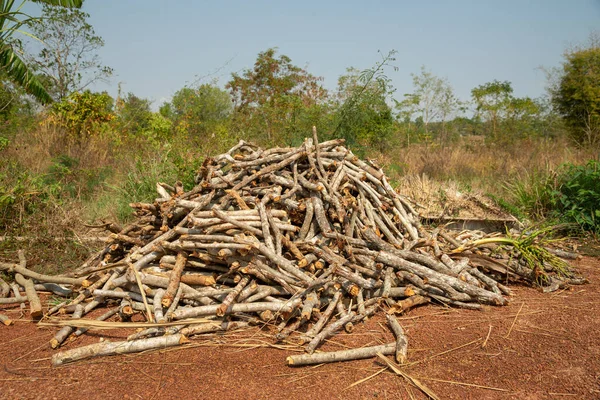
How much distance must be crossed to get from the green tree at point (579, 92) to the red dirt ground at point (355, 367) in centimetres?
1249

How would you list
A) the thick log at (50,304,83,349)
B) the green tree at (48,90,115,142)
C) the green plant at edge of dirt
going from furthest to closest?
the green tree at (48,90,115,142), the green plant at edge of dirt, the thick log at (50,304,83,349)

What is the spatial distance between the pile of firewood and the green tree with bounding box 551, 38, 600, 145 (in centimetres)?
1136

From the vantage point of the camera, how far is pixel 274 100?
1118 cm

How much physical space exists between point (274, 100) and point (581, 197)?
7.01 m

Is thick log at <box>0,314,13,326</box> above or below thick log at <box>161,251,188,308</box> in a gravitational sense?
below

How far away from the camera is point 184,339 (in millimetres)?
3232

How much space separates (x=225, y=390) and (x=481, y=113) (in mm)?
18061

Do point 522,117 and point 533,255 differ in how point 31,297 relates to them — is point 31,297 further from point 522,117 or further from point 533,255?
point 522,117

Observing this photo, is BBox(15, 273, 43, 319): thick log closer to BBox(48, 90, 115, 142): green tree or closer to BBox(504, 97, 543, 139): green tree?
BBox(48, 90, 115, 142): green tree

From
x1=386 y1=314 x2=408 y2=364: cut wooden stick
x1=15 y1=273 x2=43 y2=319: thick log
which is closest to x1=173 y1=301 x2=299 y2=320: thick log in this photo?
x1=386 y1=314 x2=408 y2=364: cut wooden stick

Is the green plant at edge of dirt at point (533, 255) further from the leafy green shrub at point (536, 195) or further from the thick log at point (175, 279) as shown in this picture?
the thick log at point (175, 279)

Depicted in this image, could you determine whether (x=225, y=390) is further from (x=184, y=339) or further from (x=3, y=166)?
(x=3, y=166)

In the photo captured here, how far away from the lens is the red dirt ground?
2.66 meters

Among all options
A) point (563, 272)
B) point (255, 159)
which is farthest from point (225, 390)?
point (563, 272)
